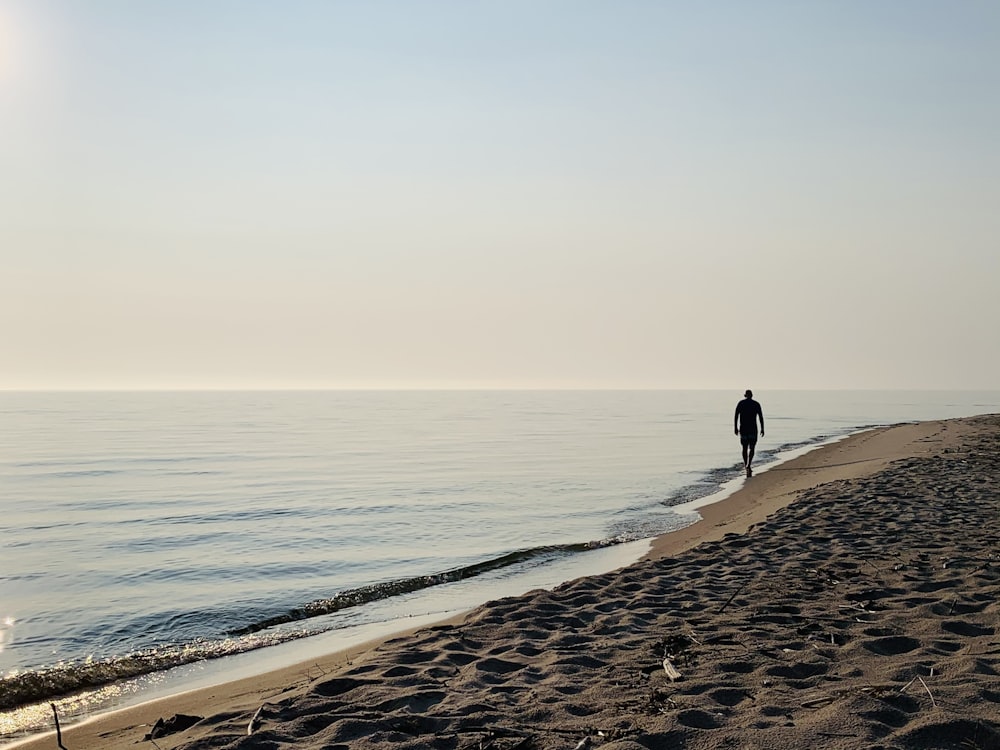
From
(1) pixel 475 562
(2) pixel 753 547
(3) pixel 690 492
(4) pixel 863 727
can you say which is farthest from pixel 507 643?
(3) pixel 690 492

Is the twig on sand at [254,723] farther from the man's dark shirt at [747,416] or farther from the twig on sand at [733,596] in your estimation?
the man's dark shirt at [747,416]

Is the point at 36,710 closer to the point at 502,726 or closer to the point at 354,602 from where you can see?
the point at 354,602

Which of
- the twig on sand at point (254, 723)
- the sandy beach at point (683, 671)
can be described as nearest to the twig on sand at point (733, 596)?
the sandy beach at point (683, 671)

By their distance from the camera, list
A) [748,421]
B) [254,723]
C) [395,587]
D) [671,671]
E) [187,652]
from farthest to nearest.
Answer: [748,421] < [395,587] < [187,652] < [671,671] < [254,723]

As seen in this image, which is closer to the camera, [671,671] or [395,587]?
[671,671]

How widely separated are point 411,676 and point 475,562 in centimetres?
758

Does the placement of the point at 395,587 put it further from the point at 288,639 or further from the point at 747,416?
the point at 747,416

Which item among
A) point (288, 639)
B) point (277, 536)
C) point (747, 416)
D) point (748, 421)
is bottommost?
point (277, 536)

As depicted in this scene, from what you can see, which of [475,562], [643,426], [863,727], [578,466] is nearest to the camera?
[863,727]

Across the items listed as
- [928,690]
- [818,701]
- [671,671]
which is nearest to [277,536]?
[671,671]

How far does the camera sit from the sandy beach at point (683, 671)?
171 inches

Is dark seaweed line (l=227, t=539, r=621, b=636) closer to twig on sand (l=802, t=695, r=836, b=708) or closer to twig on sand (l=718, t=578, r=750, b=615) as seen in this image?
twig on sand (l=718, t=578, r=750, b=615)

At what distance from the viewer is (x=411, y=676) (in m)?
5.76

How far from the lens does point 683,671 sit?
17.8 ft
